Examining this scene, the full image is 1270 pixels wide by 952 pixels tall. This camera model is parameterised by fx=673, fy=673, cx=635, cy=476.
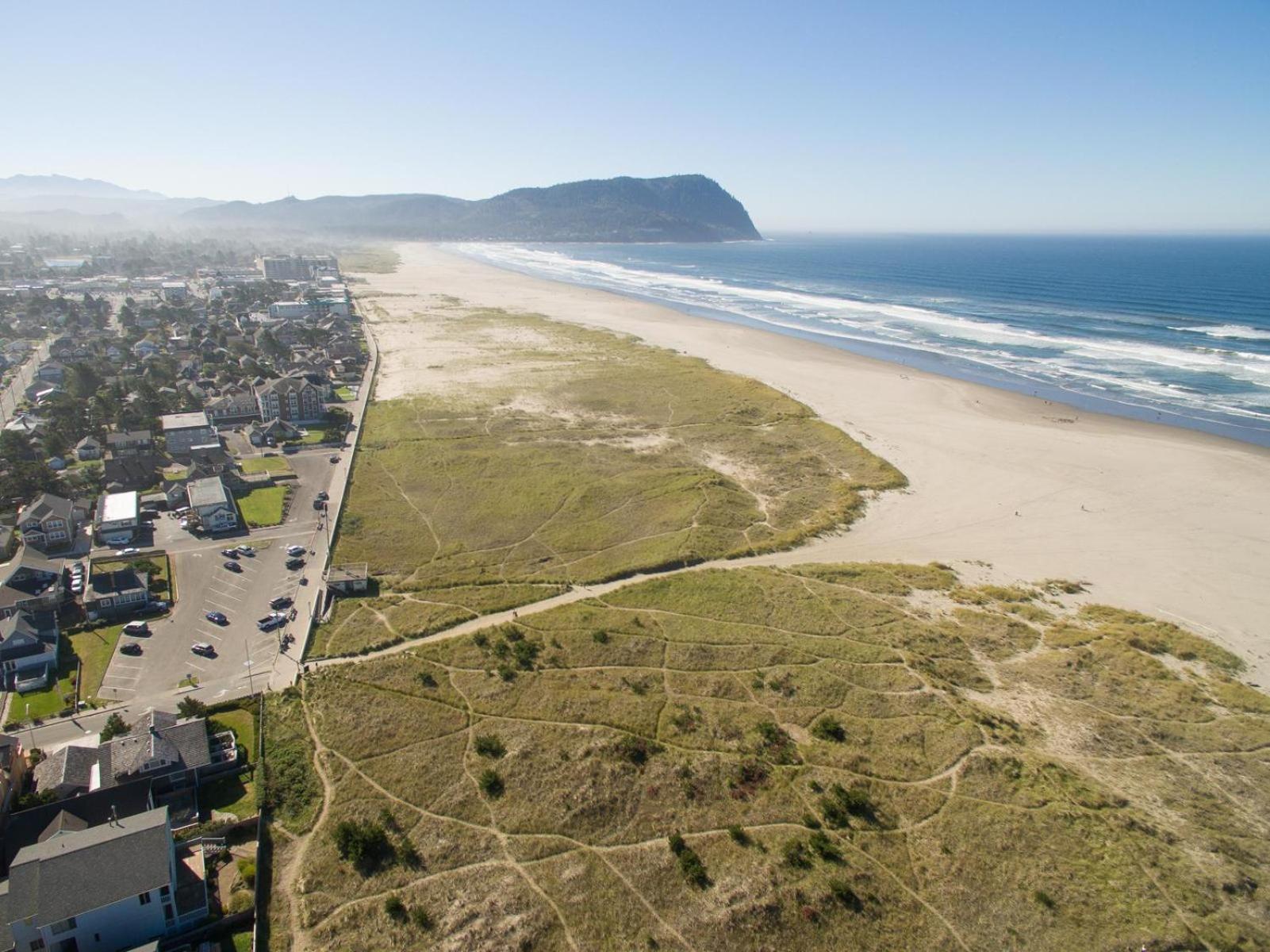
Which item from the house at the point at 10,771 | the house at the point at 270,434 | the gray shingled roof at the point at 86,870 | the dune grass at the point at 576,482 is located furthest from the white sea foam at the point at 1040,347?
the house at the point at 10,771

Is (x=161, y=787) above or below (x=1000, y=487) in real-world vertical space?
below

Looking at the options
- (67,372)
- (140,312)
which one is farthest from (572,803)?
(140,312)

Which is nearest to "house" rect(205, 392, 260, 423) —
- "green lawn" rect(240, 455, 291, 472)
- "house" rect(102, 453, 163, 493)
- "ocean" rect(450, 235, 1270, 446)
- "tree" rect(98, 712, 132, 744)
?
"green lawn" rect(240, 455, 291, 472)

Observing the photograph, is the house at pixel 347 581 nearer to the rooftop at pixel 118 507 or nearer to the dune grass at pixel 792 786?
the dune grass at pixel 792 786

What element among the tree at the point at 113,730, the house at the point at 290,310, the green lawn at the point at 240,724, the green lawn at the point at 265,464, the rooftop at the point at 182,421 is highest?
the house at the point at 290,310

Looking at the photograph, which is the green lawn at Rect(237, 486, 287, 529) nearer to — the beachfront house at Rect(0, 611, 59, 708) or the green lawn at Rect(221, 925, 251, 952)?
the beachfront house at Rect(0, 611, 59, 708)

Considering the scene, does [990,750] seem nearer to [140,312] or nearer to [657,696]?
[657,696]
